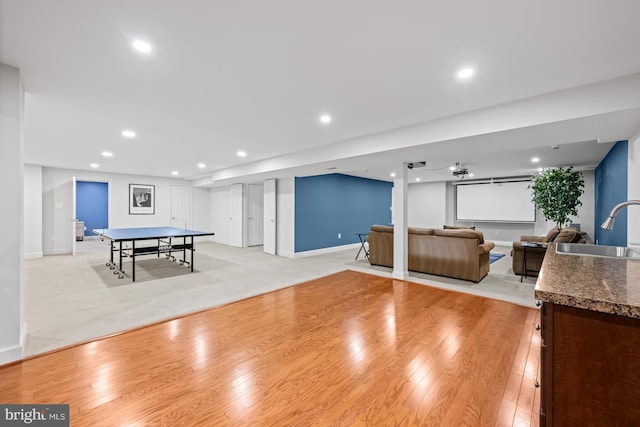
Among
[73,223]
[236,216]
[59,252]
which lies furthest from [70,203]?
[236,216]

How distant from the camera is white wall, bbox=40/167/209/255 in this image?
7.08m

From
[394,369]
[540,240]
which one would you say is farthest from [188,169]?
[540,240]

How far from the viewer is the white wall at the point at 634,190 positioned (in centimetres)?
264

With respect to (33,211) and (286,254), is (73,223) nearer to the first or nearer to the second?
(33,211)

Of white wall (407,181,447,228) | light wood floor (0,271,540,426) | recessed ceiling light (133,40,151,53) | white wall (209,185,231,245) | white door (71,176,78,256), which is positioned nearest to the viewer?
light wood floor (0,271,540,426)

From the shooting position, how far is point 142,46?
6.34 ft

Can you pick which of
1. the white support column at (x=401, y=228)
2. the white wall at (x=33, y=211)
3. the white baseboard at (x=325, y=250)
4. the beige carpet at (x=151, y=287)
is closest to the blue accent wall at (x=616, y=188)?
the beige carpet at (x=151, y=287)

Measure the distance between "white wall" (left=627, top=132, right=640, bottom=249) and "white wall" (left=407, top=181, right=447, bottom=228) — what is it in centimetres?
687

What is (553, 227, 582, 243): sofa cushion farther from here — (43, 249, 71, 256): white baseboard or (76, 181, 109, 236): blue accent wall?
(76, 181, 109, 236): blue accent wall

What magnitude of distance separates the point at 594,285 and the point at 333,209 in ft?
21.9

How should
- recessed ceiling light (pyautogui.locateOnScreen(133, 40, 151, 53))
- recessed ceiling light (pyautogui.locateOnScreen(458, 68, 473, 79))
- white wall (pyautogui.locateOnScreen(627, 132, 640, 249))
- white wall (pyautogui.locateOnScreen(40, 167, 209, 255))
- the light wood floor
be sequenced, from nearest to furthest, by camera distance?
the light wood floor → recessed ceiling light (pyautogui.locateOnScreen(133, 40, 151, 53)) → recessed ceiling light (pyautogui.locateOnScreen(458, 68, 473, 79)) → white wall (pyautogui.locateOnScreen(627, 132, 640, 249)) → white wall (pyautogui.locateOnScreen(40, 167, 209, 255))

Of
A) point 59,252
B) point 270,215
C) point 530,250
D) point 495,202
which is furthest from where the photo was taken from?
point 495,202

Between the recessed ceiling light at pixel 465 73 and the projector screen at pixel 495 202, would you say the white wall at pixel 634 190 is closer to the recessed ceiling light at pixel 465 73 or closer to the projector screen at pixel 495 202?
the recessed ceiling light at pixel 465 73

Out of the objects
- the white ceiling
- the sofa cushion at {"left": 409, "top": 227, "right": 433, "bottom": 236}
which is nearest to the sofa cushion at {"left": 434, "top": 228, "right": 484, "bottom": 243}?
the sofa cushion at {"left": 409, "top": 227, "right": 433, "bottom": 236}
